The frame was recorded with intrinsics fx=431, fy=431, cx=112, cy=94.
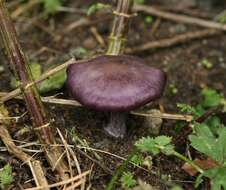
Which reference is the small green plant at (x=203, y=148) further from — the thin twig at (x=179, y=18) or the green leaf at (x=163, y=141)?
the thin twig at (x=179, y=18)

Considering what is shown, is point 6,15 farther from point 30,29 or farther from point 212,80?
point 212,80

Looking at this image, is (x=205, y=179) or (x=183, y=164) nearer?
(x=205, y=179)

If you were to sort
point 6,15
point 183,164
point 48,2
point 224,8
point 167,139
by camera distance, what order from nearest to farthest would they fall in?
point 167,139
point 6,15
point 183,164
point 48,2
point 224,8

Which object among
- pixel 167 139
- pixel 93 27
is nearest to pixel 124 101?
pixel 167 139

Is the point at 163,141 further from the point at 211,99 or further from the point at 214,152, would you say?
the point at 211,99

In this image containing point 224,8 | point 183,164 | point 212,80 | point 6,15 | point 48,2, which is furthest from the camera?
point 224,8

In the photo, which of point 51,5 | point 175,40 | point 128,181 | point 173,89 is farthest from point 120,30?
point 128,181

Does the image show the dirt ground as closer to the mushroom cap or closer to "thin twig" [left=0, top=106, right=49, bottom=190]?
"thin twig" [left=0, top=106, right=49, bottom=190]
